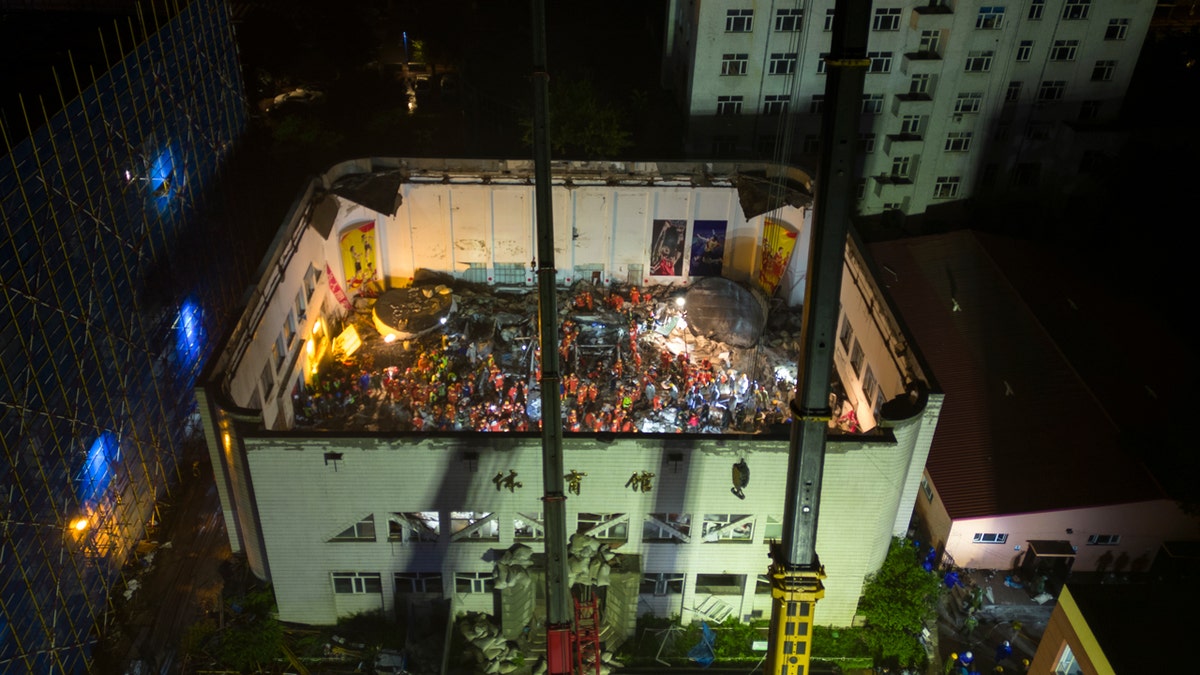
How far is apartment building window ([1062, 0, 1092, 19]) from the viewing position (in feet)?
125

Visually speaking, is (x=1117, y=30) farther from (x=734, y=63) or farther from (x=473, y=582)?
(x=473, y=582)

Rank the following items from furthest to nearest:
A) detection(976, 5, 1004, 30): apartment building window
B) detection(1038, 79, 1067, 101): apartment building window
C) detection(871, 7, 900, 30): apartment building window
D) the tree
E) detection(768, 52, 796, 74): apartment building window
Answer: detection(1038, 79, 1067, 101): apartment building window
detection(768, 52, 796, 74): apartment building window
detection(871, 7, 900, 30): apartment building window
detection(976, 5, 1004, 30): apartment building window
the tree

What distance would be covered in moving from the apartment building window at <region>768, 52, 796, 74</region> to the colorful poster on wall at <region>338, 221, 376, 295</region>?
19200mm

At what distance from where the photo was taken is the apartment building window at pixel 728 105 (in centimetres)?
4066

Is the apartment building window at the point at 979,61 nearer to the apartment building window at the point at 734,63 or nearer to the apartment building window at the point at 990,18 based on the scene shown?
the apartment building window at the point at 990,18

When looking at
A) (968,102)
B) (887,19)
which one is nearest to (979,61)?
(968,102)

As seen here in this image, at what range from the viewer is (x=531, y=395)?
30672 millimetres

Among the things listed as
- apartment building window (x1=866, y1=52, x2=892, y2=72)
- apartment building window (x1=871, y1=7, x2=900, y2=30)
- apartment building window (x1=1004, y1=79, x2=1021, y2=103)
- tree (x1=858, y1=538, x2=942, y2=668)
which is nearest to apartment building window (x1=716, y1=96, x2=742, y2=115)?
apartment building window (x1=866, y1=52, x2=892, y2=72)

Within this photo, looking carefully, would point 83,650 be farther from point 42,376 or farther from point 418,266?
point 418,266

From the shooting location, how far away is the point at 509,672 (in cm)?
2320

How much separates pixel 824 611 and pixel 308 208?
2082cm

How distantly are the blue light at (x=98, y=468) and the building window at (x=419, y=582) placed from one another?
881 cm

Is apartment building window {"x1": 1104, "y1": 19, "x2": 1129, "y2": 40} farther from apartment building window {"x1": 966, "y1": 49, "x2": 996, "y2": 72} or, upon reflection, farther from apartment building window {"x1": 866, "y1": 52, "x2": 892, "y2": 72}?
apartment building window {"x1": 866, "y1": 52, "x2": 892, "y2": 72}

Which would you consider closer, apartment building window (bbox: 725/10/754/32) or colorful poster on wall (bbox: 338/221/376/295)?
colorful poster on wall (bbox: 338/221/376/295)
